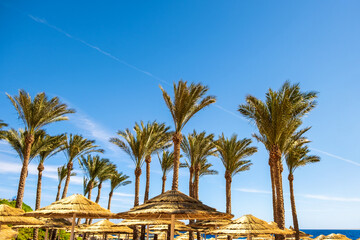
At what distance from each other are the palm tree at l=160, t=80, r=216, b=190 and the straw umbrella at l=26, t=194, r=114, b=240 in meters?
7.56

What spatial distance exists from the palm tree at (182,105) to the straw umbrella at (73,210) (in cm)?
756

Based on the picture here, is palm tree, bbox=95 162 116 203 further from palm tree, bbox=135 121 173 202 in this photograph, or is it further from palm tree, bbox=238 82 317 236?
palm tree, bbox=238 82 317 236

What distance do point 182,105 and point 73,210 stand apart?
10.0 m

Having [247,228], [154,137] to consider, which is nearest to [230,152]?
[154,137]

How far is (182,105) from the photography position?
19391 millimetres

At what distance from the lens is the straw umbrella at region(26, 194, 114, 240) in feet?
37.7

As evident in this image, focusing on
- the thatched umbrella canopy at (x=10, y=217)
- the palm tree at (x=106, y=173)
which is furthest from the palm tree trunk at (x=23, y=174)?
the palm tree at (x=106, y=173)

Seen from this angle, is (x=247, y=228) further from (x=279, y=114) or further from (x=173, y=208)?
(x=279, y=114)

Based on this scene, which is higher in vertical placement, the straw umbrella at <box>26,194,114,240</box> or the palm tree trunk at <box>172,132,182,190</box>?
the palm tree trunk at <box>172,132,182,190</box>

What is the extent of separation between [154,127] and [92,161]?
13.3 meters

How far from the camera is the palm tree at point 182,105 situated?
19.4m

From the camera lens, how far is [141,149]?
2500 centimetres

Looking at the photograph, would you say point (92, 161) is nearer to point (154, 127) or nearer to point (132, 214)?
point (154, 127)

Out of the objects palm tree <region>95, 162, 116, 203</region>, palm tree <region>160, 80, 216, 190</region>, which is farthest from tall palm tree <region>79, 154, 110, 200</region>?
palm tree <region>160, 80, 216, 190</region>
